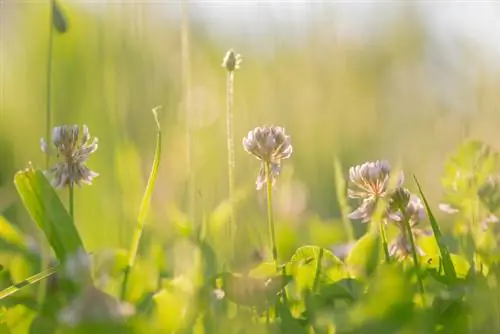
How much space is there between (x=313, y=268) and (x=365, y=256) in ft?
0.30

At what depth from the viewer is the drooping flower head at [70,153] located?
3.70 feet

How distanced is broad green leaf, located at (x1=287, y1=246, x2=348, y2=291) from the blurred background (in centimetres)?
16

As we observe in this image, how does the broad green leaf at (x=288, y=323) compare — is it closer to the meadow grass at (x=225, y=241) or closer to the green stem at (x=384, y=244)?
the meadow grass at (x=225, y=241)

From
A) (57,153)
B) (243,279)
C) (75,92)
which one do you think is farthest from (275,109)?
(243,279)

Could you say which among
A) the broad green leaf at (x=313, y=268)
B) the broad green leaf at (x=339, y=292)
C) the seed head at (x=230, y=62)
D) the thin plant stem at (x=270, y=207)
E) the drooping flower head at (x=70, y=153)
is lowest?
the broad green leaf at (x=339, y=292)

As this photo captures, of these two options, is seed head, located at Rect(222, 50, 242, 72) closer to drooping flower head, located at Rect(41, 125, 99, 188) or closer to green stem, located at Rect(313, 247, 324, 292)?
drooping flower head, located at Rect(41, 125, 99, 188)

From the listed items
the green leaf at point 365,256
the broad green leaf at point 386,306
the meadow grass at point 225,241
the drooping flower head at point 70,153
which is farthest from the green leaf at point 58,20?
the broad green leaf at point 386,306

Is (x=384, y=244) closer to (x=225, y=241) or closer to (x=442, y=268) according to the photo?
(x=442, y=268)

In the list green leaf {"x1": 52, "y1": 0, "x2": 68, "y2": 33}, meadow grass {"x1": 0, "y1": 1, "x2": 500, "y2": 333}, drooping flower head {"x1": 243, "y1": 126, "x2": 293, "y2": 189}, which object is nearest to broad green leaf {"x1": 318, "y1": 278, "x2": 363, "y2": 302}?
meadow grass {"x1": 0, "y1": 1, "x2": 500, "y2": 333}

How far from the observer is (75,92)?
2.14m

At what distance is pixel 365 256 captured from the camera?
3.48 ft

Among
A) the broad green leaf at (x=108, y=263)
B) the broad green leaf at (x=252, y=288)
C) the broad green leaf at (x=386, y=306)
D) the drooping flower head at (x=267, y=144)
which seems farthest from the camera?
the drooping flower head at (x=267, y=144)

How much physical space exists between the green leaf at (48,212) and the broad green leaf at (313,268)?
9.3 inches

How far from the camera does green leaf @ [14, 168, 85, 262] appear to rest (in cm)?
105
